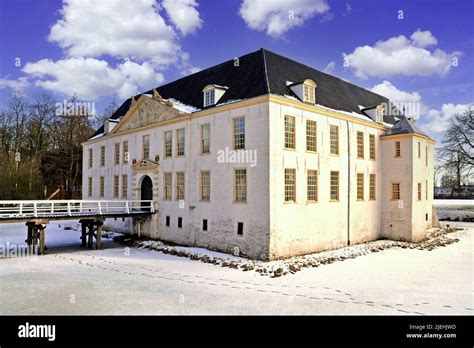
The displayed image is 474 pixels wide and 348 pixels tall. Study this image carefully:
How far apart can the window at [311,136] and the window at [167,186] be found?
8826 mm

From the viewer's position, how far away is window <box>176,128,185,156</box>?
2206cm

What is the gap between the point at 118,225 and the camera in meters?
27.7

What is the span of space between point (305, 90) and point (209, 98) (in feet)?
18.0

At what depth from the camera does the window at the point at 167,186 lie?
22.8 metres

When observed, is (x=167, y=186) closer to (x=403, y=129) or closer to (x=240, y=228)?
(x=240, y=228)

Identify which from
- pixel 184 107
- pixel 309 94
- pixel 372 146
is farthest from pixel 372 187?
pixel 184 107

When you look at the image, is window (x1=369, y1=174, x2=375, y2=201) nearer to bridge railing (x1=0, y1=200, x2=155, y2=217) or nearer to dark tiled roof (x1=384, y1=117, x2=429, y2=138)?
dark tiled roof (x1=384, y1=117, x2=429, y2=138)

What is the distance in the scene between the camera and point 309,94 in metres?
19.9

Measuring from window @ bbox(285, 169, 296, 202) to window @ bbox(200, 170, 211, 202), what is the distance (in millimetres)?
4507

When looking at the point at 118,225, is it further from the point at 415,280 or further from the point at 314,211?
the point at 415,280

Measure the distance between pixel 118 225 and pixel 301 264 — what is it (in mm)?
16571

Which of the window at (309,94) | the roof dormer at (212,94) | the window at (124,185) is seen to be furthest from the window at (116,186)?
the window at (309,94)

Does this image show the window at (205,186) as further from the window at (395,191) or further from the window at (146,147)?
the window at (395,191)

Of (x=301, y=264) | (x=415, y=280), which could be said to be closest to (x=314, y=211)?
(x=301, y=264)
